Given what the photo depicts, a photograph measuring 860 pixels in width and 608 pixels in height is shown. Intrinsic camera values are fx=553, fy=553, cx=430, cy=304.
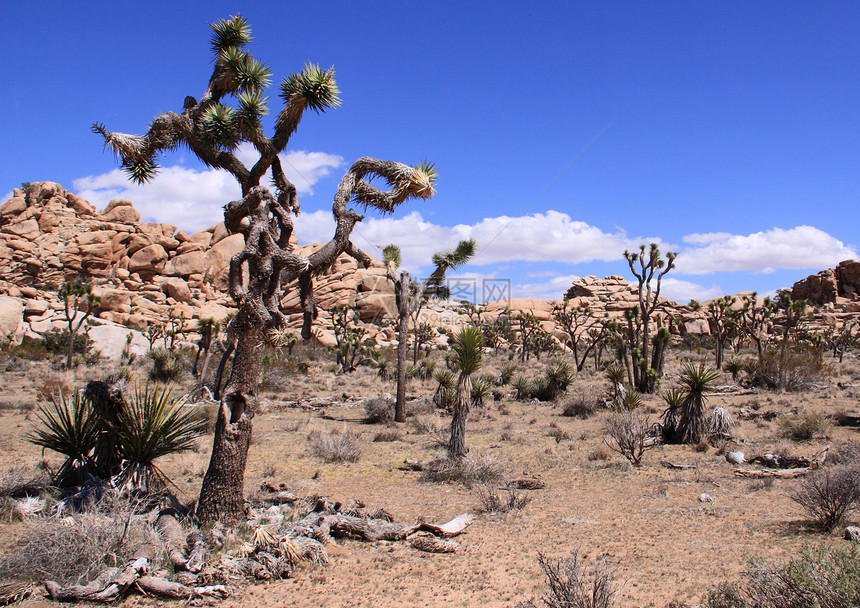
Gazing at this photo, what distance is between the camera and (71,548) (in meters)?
4.94

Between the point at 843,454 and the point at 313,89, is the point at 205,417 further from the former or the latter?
the point at 843,454

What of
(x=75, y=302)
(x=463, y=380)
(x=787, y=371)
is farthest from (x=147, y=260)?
(x=787, y=371)

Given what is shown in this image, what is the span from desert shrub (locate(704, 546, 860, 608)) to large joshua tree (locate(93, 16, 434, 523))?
4928 millimetres

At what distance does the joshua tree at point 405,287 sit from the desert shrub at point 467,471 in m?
5.87

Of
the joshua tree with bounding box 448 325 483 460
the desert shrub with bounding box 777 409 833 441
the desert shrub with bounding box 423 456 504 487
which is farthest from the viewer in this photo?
the desert shrub with bounding box 777 409 833 441

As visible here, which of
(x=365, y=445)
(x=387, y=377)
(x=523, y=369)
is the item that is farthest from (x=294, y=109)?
(x=523, y=369)

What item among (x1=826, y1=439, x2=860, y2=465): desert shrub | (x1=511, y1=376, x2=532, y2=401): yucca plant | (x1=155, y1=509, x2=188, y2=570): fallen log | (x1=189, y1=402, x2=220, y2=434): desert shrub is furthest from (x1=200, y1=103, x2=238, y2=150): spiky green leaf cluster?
(x1=511, y1=376, x2=532, y2=401): yucca plant

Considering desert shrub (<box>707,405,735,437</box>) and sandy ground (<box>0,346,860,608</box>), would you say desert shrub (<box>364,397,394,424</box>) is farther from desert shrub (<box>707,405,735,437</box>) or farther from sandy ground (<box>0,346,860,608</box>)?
desert shrub (<box>707,405,735,437</box>)

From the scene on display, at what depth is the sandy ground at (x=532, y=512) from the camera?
5.20 meters

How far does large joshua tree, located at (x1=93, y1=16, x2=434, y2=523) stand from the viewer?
20.2 feet

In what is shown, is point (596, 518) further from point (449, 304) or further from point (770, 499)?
point (449, 304)

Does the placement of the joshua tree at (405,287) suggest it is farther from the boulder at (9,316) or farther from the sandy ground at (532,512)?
the boulder at (9,316)

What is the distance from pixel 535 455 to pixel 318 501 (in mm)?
5855

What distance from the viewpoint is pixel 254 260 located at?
21.2 feet
